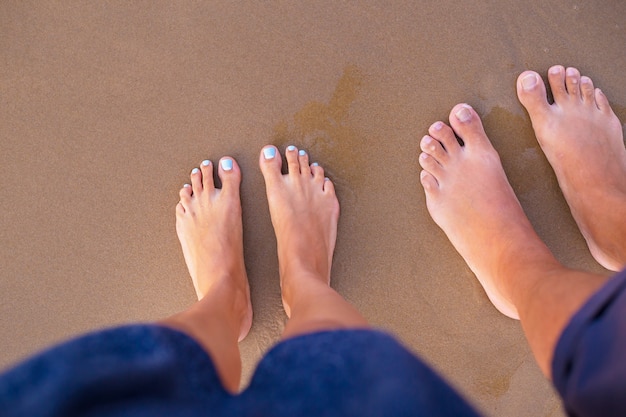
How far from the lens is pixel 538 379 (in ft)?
4.85

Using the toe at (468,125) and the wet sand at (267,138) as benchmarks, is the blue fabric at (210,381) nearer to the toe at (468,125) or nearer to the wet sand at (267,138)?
the wet sand at (267,138)

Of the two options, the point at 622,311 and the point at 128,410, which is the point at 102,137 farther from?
the point at 622,311

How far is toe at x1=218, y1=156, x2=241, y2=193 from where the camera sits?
1.44 m

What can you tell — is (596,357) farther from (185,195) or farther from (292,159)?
(185,195)

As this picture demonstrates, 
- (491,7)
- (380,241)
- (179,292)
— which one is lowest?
(179,292)

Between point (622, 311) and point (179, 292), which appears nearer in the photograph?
point (622, 311)

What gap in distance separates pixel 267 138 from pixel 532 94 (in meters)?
0.81

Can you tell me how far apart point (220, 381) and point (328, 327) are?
0.21 m

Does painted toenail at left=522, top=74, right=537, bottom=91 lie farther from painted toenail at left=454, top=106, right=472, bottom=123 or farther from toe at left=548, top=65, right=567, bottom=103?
painted toenail at left=454, top=106, right=472, bottom=123

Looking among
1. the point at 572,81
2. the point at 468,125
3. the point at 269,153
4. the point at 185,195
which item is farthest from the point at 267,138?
the point at 572,81

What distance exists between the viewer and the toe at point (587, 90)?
140cm

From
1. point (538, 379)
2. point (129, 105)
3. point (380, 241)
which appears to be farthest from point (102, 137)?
point (538, 379)

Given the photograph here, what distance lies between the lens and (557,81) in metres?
1.40

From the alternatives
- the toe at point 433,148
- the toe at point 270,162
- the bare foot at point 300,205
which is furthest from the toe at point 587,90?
the toe at point 270,162
